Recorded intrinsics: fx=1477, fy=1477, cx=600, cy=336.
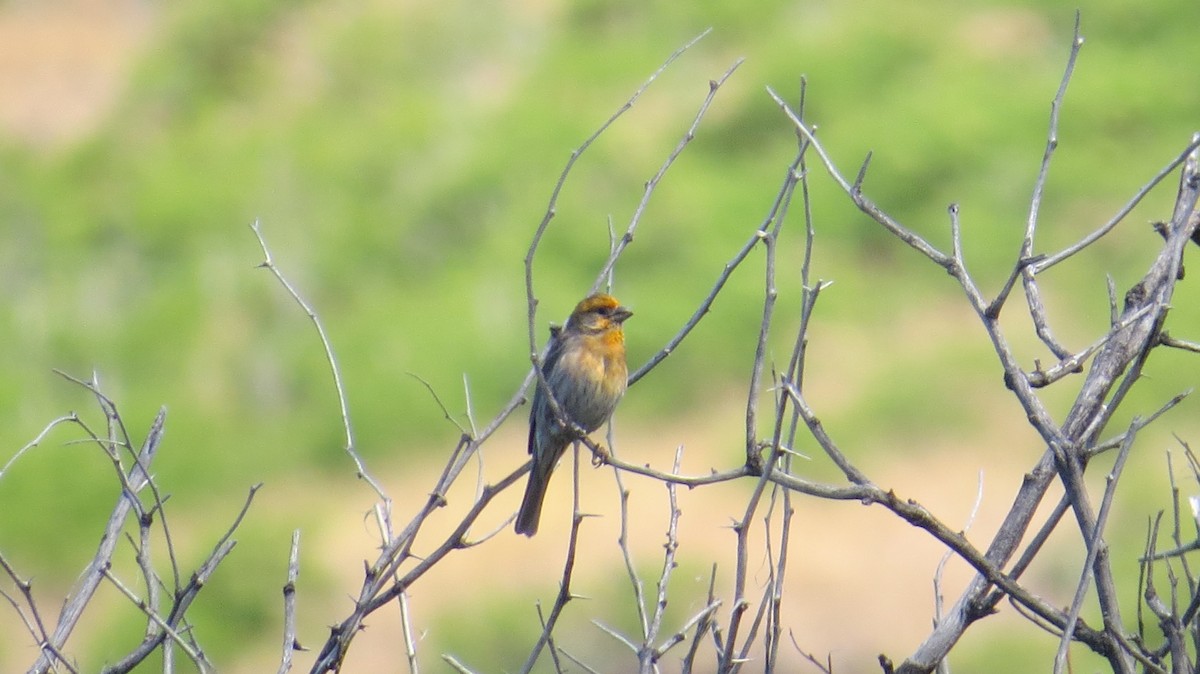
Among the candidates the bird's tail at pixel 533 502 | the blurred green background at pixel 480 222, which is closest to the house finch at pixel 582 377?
the bird's tail at pixel 533 502

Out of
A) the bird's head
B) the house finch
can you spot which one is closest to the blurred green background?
the house finch

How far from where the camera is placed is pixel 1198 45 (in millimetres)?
21250

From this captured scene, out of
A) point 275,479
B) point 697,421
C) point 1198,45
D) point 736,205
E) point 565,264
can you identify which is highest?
point 1198,45

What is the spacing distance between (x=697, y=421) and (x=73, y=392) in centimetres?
729

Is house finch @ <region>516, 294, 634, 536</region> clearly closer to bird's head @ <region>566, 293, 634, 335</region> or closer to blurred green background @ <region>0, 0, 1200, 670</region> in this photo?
bird's head @ <region>566, 293, 634, 335</region>

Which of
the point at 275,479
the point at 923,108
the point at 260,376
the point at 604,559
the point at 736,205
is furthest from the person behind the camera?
the point at 923,108

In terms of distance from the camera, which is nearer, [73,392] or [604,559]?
[604,559]

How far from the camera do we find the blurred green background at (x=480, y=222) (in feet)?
53.2

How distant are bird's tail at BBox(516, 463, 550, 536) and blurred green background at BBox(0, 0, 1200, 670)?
7419 mm

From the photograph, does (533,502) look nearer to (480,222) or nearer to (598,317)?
(598,317)

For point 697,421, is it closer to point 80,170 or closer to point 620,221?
point 620,221

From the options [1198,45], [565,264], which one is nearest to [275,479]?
[565,264]

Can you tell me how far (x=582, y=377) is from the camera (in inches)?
218

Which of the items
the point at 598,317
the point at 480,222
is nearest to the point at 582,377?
the point at 598,317
